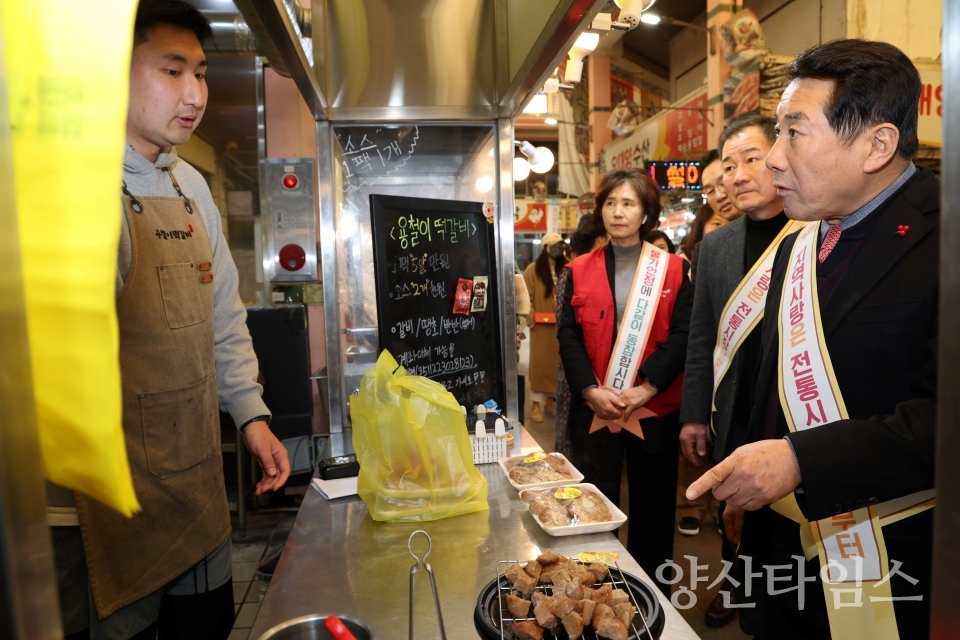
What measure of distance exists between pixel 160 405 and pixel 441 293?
1060 millimetres

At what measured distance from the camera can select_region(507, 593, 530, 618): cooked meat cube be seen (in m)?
1.03

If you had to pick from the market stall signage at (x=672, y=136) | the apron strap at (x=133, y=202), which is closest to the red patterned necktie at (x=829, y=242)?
the apron strap at (x=133, y=202)

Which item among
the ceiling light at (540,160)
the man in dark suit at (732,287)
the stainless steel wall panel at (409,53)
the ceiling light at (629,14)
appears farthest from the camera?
the ceiling light at (540,160)

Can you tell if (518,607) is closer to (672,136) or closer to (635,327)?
(635,327)

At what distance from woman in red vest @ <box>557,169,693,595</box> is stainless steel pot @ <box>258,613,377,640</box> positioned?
1.71 metres

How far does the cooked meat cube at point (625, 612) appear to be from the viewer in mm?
997

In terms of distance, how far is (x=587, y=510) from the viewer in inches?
58.5

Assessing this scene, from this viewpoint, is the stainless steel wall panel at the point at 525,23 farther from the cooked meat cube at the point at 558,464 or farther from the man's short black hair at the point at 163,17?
the cooked meat cube at the point at 558,464

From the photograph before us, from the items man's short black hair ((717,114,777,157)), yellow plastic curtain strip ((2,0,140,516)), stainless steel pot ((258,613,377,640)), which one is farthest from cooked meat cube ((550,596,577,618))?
man's short black hair ((717,114,777,157))

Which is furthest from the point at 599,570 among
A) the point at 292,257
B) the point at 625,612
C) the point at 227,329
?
the point at 292,257

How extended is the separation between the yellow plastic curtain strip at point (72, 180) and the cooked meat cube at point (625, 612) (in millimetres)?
884

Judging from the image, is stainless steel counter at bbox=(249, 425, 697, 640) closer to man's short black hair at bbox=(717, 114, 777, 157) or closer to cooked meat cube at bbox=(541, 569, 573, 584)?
cooked meat cube at bbox=(541, 569, 573, 584)

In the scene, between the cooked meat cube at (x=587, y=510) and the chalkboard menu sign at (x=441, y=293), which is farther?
the chalkboard menu sign at (x=441, y=293)

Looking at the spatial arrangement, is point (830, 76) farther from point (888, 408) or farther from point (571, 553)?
point (571, 553)
